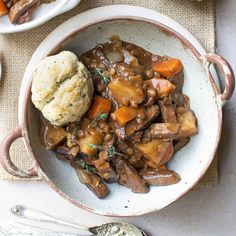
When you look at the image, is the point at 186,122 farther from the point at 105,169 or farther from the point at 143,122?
the point at 105,169

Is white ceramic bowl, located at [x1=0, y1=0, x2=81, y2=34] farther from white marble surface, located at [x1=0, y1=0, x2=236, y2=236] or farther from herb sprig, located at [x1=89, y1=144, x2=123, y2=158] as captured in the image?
white marble surface, located at [x1=0, y1=0, x2=236, y2=236]

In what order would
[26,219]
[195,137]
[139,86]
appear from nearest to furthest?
[139,86] < [195,137] < [26,219]

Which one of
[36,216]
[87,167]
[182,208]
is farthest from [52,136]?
[182,208]

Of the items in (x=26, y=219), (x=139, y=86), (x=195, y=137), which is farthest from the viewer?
(x=26, y=219)

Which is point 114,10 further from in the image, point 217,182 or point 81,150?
point 217,182

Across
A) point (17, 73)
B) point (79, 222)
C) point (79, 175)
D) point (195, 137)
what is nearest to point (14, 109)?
point (17, 73)

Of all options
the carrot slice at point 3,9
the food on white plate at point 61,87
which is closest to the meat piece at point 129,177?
the food on white plate at point 61,87

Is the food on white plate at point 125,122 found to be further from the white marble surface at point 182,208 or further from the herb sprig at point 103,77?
the white marble surface at point 182,208
